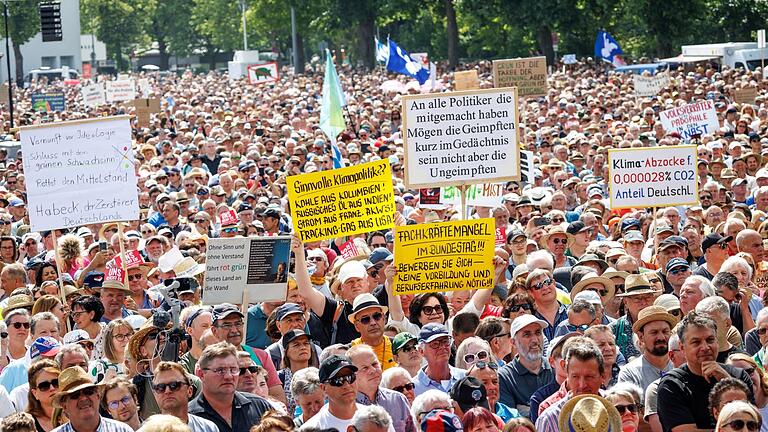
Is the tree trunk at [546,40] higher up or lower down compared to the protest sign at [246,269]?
higher up

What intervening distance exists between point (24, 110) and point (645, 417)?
134ft

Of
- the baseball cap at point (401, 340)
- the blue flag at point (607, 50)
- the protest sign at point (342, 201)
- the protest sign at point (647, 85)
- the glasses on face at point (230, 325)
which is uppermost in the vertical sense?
the blue flag at point (607, 50)

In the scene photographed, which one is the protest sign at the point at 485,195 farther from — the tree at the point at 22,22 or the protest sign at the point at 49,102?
→ the tree at the point at 22,22

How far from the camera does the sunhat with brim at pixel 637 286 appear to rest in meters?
10.2

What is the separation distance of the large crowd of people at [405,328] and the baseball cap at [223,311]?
0.08 feet

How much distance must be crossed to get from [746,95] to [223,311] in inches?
935

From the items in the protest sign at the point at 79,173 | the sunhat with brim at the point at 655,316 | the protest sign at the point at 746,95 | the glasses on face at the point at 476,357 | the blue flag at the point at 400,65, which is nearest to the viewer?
the glasses on face at the point at 476,357

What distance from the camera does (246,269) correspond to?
10492 mm

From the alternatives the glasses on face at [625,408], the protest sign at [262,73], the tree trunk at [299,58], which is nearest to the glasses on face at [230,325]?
the glasses on face at [625,408]

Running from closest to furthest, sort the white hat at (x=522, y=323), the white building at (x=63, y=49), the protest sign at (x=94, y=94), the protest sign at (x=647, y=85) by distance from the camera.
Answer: the white hat at (x=522, y=323), the protest sign at (x=647, y=85), the protest sign at (x=94, y=94), the white building at (x=63, y=49)

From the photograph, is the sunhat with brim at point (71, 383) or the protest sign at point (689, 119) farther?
the protest sign at point (689, 119)

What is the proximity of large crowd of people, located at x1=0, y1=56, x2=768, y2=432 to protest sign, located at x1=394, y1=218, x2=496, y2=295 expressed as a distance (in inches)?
6.3

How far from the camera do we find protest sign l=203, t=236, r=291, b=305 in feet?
34.1

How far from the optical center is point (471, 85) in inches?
1287
